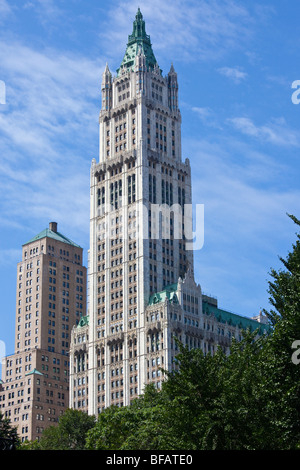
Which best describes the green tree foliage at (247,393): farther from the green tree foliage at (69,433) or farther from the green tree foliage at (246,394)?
the green tree foliage at (69,433)

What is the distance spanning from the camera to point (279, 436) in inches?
2692

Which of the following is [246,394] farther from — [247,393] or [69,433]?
[69,433]

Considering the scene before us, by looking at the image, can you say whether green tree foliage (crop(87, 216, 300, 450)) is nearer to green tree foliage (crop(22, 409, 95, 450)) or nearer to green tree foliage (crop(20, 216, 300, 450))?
green tree foliage (crop(20, 216, 300, 450))

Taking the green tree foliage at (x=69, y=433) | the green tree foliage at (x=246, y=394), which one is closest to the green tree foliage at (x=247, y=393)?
the green tree foliage at (x=246, y=394)

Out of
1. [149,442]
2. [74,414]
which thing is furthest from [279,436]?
[74,414]

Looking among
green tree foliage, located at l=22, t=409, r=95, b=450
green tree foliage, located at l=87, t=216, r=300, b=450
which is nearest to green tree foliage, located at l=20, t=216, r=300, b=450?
green tree foliage, located at l=87, t=216, r=300, b=450

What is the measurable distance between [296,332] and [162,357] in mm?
130474

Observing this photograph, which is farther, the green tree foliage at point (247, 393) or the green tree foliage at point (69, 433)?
the green tree foliage at point (69, 433)

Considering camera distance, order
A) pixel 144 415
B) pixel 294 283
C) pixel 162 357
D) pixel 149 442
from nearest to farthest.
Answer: pixel 294 283
pixel 149 442
pixel 144 415
pixel 162 357

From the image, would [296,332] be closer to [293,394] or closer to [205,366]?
[293,394]

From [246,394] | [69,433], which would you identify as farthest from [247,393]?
[69,433]

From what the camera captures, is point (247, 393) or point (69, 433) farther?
point (69, 433)
